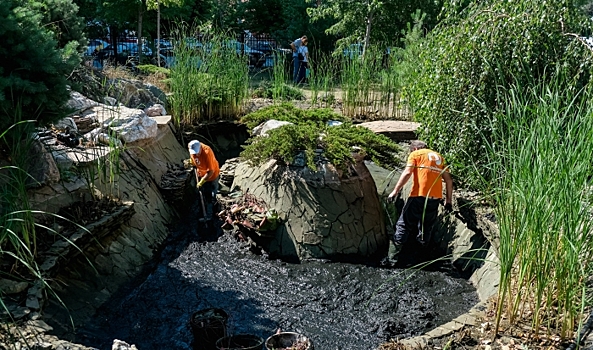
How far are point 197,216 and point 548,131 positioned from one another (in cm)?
542

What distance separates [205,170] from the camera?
8125 mm

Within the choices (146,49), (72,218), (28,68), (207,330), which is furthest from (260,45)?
(207,330)

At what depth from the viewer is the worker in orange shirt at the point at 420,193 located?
22.2 feet

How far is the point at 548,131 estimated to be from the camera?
409cm

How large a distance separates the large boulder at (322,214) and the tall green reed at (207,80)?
3.32m

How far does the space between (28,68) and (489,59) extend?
4.81 meters

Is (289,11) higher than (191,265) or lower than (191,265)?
higher

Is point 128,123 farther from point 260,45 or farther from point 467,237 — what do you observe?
point 260,45

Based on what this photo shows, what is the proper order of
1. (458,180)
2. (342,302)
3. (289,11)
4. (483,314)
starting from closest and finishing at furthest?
(483,314)
(342,302)
(458,180)
(289,11)

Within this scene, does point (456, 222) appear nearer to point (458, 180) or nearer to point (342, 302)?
point (458, 180)

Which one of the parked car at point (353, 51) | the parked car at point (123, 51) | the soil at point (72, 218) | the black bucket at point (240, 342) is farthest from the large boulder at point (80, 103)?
the parked car at point (123, 51)

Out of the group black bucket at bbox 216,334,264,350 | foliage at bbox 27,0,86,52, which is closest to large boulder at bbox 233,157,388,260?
black bucket at bbox 216,334,264,350

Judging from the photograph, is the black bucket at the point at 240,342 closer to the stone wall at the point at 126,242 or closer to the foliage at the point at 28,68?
the stone wall at the point at 126,242

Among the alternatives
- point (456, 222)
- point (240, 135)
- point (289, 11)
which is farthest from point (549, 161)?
point (289, 11)
